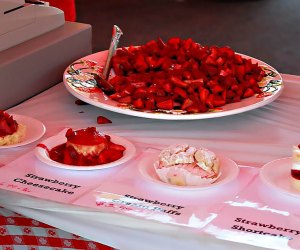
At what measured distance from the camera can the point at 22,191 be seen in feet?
4.04

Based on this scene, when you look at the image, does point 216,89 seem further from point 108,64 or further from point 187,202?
point 187,202

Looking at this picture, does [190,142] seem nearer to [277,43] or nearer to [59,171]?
[59,171]

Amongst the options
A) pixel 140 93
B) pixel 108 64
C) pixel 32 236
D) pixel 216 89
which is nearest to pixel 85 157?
pixel 32 236

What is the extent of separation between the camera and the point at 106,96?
162 centimetres

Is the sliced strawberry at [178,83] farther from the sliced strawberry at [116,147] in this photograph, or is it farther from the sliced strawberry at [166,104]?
the sliced strawberry at [116,147]

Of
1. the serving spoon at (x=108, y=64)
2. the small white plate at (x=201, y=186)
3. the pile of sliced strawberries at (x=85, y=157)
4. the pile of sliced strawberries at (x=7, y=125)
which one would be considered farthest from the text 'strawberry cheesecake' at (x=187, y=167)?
the serving spoon at (x=108, y=64)

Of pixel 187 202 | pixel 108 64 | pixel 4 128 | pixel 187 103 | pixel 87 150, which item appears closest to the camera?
pixel 187 202

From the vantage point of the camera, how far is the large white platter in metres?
1.50

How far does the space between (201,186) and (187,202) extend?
0.04m

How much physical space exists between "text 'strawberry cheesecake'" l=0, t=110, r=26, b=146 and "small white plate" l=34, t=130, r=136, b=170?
0.08m

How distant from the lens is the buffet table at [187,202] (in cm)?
111

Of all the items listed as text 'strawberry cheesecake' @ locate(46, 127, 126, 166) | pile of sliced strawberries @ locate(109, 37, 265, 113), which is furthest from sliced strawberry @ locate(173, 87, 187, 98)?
text 'strawberry cheesecake' @ locate(46, 127, 126, 166)

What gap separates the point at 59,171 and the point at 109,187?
0.12 m

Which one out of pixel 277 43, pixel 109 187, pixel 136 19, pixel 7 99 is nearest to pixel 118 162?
pixel 109 187
